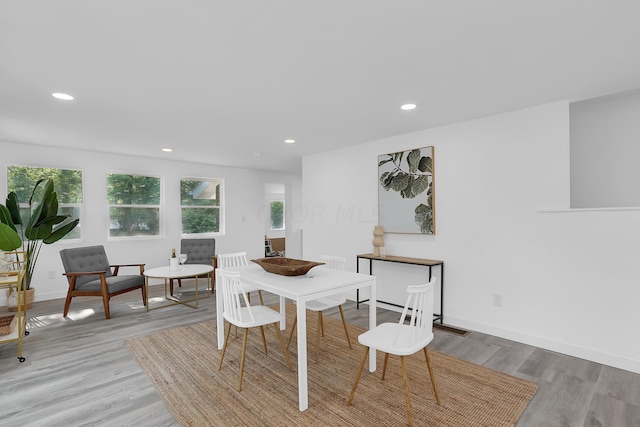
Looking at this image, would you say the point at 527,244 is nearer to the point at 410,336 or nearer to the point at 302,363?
the point at 410,336

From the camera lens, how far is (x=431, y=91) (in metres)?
2.75

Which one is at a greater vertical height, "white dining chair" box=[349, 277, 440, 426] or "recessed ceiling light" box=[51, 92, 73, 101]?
"recessed ceiling light" box=[51, 92, 73, 101]

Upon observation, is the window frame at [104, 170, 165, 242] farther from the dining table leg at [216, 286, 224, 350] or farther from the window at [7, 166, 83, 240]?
the dining table leg at [216, 286, 224, 350]

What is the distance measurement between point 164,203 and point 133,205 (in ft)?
1.71

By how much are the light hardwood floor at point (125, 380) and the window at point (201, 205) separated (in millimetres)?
2904

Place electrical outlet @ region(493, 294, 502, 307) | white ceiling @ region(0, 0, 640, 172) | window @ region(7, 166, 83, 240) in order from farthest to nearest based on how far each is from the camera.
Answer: window @ region(7, 166, 83, 240) → electrical outlet @ region(493, 294, 502, 307) → white ceiling @ region(0, 0, 640, 172)

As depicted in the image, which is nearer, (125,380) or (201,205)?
(125,380)

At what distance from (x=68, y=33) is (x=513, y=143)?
3728 millimetres

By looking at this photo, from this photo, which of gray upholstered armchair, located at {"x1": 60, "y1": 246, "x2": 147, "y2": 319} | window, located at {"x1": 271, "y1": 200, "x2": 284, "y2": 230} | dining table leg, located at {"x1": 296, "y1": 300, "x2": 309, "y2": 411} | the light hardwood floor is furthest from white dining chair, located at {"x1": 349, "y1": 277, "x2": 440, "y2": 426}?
window, located at {"x1": 271, "y1": 200, "x2": 284, "y2": 230}

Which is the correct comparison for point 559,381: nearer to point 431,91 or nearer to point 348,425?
point 348,425

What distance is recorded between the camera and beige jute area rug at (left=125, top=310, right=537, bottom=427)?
6.75ft

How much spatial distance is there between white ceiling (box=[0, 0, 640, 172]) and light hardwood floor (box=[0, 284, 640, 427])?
2359 millimetres

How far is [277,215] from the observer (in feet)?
34.1

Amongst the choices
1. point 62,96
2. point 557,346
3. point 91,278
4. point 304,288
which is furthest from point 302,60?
point 91,278
